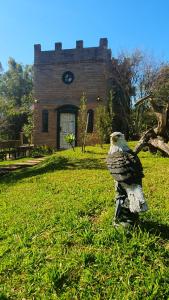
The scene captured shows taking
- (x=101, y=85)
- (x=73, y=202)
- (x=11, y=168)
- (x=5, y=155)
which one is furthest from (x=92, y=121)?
(x=73, y=202)

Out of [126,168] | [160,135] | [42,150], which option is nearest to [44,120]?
[42,150]

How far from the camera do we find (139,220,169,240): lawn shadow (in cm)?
462

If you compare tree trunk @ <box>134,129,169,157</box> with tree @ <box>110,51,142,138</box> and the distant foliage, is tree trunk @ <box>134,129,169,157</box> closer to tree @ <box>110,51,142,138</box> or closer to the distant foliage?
the distant foliage

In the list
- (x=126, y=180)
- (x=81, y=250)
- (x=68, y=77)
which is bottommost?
(x=81, y=250)

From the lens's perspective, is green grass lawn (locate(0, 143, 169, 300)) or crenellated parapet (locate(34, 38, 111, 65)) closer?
green grass lawn (locate(0, 143, 169, 300))

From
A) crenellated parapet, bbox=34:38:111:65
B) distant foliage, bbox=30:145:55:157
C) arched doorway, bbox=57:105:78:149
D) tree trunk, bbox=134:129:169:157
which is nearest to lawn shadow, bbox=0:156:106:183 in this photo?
tree trunk, bbox=134:129:169:157

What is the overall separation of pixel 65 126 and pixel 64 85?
9.32ft

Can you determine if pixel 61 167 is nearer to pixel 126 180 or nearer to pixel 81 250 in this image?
pixel 81 250

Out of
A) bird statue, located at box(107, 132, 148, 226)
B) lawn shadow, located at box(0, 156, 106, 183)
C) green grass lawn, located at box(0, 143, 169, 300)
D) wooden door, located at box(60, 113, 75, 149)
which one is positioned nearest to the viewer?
green grass lawn, located at box(0, 143, 169, 300)

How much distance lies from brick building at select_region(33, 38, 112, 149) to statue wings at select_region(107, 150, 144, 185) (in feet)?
60.9

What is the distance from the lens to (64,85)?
23.6 meters

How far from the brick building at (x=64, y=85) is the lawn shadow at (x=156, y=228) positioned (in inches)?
714

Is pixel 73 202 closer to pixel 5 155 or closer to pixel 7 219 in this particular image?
pixel 7 219

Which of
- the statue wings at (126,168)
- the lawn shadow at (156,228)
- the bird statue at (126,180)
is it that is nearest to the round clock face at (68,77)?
the lawn shadow at (156,228)
